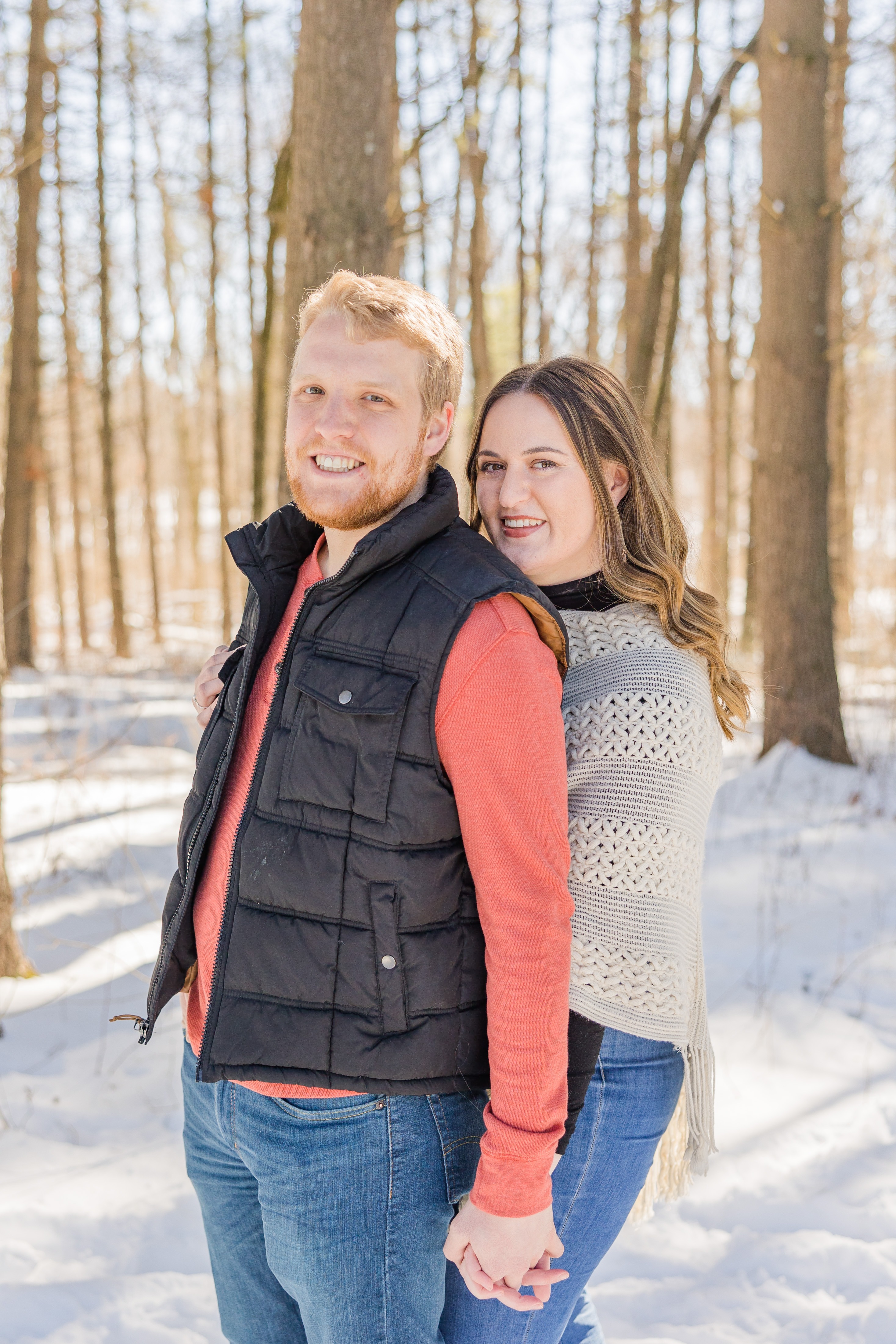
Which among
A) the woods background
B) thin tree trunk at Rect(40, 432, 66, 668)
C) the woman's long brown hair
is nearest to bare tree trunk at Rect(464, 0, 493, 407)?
the woods background

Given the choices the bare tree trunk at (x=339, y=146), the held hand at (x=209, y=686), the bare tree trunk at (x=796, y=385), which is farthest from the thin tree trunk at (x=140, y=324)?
the held hand at (x=209, y=686)

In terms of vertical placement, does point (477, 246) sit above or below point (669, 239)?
above

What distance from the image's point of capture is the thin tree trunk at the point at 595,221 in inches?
504

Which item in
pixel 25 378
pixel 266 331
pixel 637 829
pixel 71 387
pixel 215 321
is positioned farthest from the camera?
pixel 71 387

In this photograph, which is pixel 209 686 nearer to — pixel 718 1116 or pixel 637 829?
pixel 637 829

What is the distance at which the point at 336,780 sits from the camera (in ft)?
4.41

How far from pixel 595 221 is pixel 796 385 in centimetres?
795

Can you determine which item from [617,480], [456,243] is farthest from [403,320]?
→ [456,243]

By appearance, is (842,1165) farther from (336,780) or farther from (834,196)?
(834,196)

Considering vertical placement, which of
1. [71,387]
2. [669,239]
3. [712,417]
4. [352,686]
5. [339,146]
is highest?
[71,387]

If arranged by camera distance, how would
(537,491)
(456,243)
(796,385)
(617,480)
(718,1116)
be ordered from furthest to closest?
1. (456,243)
2. (796,385)
3. (718,1116)
4. (617,480)
5. (537,491)

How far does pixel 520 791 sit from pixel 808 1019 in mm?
3162

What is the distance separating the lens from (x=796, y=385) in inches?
279

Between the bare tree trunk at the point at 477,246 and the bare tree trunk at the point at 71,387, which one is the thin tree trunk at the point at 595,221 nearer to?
the bare tree trunk at the point at 477,246
